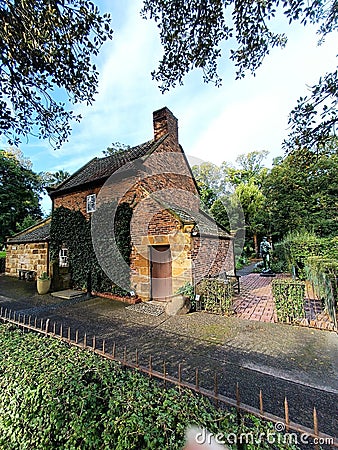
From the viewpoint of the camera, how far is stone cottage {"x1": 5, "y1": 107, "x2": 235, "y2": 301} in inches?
336

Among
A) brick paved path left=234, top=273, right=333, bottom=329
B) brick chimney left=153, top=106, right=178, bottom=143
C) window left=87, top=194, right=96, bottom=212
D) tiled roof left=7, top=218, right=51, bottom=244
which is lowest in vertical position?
brick paved path left=234, top=273, right=333, bottom=329

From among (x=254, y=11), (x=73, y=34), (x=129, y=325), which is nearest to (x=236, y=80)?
(x=254, y=11)

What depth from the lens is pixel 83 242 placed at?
457 inches

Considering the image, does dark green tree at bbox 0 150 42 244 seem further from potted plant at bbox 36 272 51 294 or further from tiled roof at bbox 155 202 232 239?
tiled roof at bbox 155 202 232 239

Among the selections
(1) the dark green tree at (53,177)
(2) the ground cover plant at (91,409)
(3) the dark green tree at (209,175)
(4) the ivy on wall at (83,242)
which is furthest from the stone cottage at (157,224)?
(1) the dark green tree at (53,177)

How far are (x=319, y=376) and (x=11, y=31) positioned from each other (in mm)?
8844

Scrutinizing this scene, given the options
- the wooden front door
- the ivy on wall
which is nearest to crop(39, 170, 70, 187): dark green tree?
the ivy on wall

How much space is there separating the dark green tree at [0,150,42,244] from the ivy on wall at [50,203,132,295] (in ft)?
54.4

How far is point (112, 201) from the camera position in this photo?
10766 millimetres

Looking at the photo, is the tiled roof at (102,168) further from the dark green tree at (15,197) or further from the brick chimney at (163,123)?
the dark green tree at (15,197)

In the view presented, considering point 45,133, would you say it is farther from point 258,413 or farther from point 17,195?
point 17,195

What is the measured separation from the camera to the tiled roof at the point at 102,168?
11.7 m

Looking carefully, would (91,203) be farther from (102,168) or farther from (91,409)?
(91,409)

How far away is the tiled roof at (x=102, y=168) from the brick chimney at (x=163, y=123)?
0.66 m
